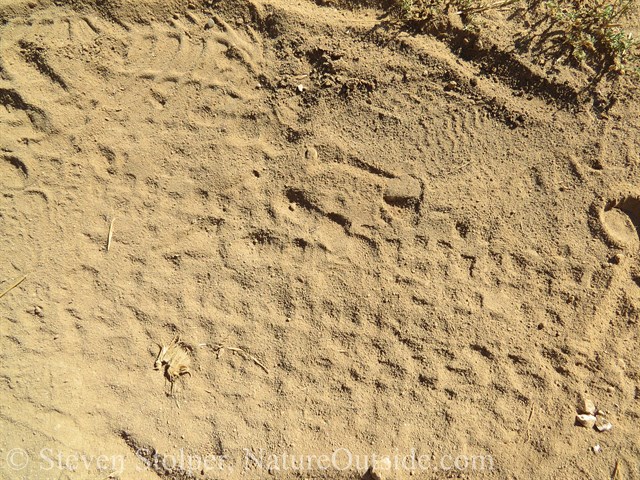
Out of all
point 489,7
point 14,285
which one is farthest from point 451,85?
point 14,285

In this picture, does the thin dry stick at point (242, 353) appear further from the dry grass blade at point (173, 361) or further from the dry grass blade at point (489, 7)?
the dry grass blade at point (489, 7)

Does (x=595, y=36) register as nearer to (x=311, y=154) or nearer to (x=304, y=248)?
(x=311, y=154)

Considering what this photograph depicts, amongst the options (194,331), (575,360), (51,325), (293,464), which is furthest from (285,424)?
(575,360)

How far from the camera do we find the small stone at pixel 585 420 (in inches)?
95.9

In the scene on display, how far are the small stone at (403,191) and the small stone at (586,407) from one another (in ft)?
4.63

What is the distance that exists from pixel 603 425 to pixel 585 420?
112 mm

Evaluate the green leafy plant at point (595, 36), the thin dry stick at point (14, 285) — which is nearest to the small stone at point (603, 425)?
the green leafy plant at point (595, 36)

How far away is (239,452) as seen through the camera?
250cm

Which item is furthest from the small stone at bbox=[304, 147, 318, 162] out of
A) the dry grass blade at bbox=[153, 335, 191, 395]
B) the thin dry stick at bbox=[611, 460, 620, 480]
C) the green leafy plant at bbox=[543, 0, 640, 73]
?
the thin dry stick at bbox=[611, 460, 620, 480]

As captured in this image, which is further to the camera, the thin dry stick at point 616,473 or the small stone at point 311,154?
the small stone at point 311,154

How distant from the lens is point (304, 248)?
2.56 metres

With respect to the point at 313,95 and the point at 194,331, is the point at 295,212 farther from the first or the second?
the point at 194,331

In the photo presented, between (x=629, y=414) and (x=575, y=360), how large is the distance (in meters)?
0.41

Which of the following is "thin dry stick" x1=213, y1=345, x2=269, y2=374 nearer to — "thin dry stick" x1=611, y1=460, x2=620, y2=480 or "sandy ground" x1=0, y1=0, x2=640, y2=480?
"sandy ground" x1=0, y1=0, x2=640, y2=480
